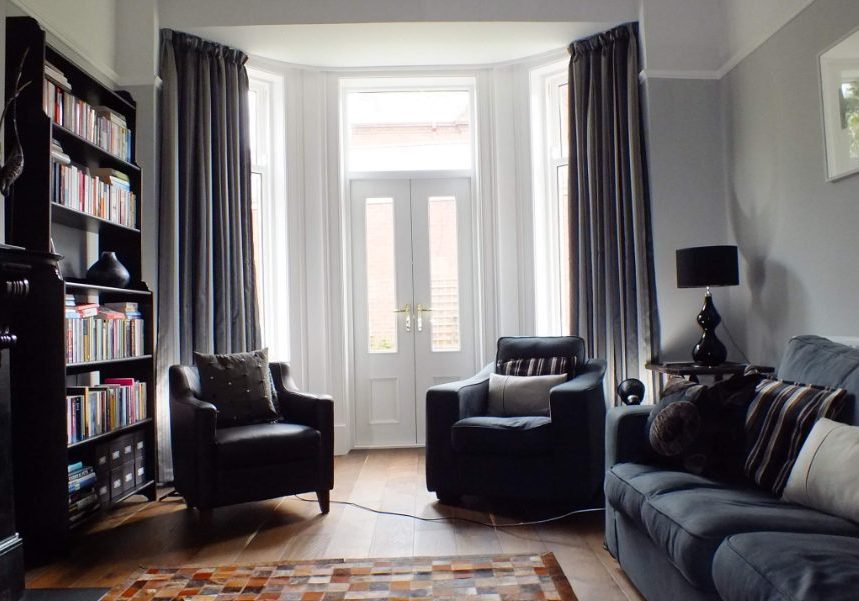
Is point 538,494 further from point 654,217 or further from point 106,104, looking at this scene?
point 106,104

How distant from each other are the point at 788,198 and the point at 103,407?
3487 mm

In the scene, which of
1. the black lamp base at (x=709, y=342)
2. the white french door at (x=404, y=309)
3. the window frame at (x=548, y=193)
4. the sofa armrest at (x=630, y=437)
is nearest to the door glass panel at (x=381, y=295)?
the white french door at (x=404, y=309)

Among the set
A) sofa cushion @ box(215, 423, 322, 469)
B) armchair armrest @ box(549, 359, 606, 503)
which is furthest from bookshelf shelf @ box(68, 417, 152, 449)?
armchair armrest @ box(549, 359, 606, 503)

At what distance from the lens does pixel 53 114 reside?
300 cm

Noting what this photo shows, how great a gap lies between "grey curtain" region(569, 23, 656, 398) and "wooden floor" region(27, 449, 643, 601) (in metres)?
1.36

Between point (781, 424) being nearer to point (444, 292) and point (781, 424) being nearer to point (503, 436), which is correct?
point (503, 436)

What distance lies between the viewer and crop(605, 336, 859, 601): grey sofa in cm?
141

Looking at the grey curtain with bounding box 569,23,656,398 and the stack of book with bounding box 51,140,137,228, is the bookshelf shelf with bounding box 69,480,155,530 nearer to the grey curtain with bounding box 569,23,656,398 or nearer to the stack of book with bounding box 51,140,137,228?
the stack of book with bounding box 51,140,137,228

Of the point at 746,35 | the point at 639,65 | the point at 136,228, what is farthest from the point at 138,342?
the point at 746,35

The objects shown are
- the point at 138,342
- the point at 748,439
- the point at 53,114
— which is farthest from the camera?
the point at 138,342

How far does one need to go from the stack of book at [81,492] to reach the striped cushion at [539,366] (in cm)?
215

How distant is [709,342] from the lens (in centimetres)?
373

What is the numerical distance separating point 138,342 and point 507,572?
2.23m

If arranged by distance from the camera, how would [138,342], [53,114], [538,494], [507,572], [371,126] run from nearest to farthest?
[507,572] → [53,114] → [538,494] → [138,342] → [371,126]
